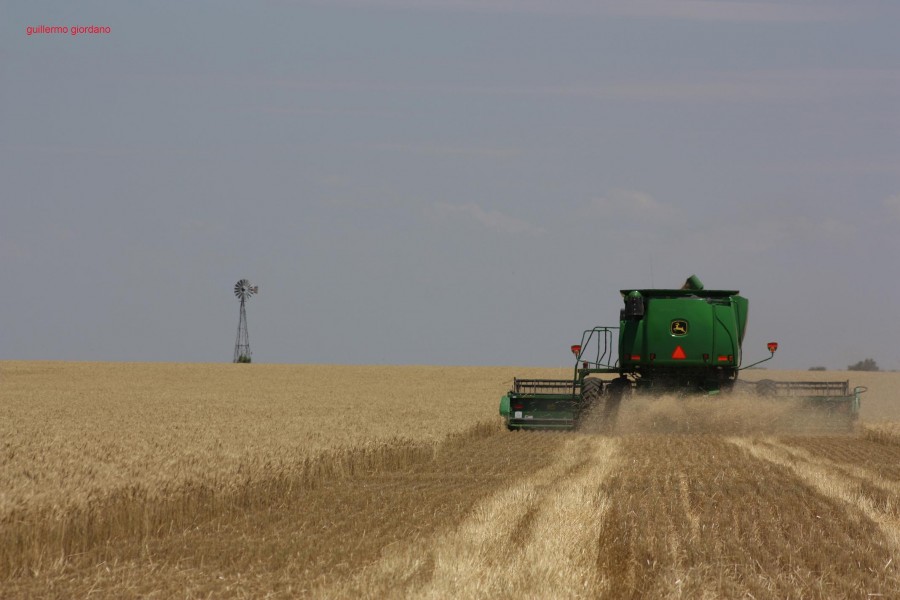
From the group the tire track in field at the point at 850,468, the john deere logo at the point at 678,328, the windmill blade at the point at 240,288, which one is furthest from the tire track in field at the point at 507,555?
the windmill blade at the point at 240,288

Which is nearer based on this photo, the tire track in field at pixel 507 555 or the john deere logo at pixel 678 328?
the tire track in field at pixel 507 555

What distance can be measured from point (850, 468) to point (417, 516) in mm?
7405

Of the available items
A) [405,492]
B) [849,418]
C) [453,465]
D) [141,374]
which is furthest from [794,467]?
[141,374]

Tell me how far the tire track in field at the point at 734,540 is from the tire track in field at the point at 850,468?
19 cm

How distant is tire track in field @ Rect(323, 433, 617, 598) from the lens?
6.81 meters

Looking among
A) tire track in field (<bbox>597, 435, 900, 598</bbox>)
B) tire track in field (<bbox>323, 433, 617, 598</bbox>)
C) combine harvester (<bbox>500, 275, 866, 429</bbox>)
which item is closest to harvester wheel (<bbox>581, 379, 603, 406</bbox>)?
combine harvester (<bbox>500, 275, 866, 429</bbox>)

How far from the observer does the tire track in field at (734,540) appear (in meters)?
7.09

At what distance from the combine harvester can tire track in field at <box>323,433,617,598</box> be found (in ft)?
30.2

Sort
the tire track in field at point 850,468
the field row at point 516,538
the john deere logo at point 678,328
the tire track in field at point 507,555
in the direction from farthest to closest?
the john deere logo at point 678,328 → the tire track in field at point 850,468 → the field row at point 516,538 → the tire track in field at point 507,555

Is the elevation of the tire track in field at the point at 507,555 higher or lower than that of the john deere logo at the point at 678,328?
lower

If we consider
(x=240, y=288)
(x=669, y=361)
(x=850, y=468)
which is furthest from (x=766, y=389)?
(x=240, y=288)

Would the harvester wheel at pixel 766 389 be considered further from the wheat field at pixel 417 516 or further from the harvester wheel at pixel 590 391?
the wheat field at pixel 417 516

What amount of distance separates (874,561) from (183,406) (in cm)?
1788

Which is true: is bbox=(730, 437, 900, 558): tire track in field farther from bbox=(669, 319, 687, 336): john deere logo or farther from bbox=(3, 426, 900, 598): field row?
bbox=(669, 319, 687, 336): john deere logo
